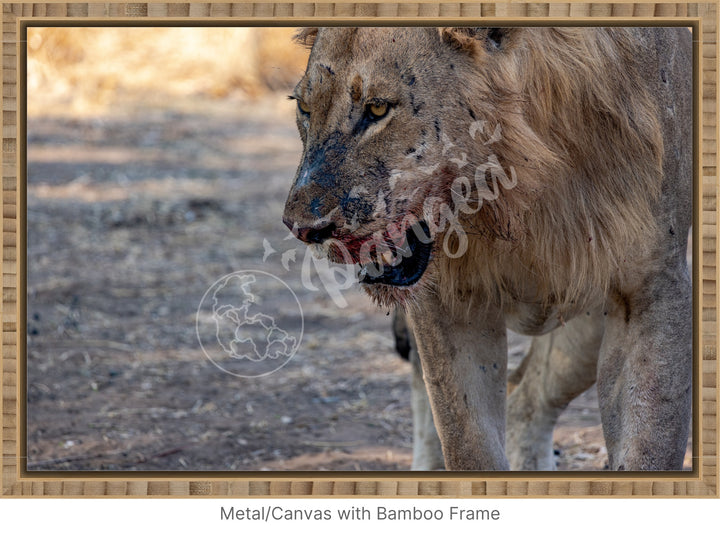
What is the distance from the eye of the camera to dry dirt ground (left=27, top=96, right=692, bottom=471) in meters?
4.77

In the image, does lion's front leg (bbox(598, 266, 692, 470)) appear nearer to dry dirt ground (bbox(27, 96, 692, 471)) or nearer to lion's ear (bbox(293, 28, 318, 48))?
lion's ear (bbox(293, 28, 318, 48))

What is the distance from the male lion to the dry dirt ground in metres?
1.32

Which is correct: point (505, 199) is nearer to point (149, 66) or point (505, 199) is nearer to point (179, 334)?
point (179, 334)

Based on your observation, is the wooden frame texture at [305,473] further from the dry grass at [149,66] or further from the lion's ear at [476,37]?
the dry grass at [149,66]

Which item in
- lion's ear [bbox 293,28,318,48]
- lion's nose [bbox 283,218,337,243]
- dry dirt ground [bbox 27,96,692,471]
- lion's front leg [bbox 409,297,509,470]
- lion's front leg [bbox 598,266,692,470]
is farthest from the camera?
dry dirt ground [bbox 27,96,692,471]

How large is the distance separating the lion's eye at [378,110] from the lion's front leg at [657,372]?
970mm

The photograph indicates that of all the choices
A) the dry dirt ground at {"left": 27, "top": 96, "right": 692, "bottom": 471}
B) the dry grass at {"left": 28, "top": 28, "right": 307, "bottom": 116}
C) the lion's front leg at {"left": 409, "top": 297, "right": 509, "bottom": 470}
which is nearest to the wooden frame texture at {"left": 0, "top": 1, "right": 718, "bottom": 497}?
the lion's front leg at {"left": 409, "top": 297, "right": 509, "bottom": 470}

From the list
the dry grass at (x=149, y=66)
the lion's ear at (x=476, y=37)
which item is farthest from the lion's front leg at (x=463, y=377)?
the dry grass at (x=149, y=66)

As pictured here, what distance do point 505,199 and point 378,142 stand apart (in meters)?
0.42

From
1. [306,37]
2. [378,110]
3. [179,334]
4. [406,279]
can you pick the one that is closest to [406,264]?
[406,279]

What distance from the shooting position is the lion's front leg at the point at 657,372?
124 inches

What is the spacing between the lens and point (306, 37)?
3291 millimetres

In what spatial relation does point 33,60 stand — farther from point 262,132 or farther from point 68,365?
point 68,365

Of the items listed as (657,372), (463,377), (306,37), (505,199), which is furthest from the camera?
(463,377)
